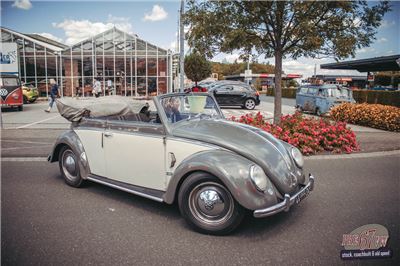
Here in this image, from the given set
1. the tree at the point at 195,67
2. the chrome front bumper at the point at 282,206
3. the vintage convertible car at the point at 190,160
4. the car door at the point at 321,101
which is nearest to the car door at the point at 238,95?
the car door at the point at 321,101

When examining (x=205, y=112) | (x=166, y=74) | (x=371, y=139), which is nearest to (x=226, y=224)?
(x=205, y=112)

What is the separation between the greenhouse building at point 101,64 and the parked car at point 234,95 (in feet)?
30.2

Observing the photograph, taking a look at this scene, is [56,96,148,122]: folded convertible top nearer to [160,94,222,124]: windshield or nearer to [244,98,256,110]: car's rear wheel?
[160,94,222,124]: windshield

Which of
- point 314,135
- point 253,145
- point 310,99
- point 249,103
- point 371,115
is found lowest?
point 314,135

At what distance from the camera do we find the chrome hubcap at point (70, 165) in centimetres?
514

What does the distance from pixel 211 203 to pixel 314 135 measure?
517cm

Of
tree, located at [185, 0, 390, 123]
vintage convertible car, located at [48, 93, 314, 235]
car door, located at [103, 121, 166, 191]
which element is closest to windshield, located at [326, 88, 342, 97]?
A: tree, located at [185, 0, 390, 123]

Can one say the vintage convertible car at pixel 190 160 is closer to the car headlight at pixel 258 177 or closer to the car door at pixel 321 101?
the car headlight at pixel 258 177

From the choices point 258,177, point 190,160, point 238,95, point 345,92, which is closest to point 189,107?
A: point 190,160

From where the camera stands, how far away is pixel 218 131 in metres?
3.89

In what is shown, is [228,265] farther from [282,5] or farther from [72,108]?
[282,5]

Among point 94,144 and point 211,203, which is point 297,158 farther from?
point 94,144

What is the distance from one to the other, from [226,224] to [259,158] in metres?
0.79

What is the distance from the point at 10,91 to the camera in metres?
17.8
